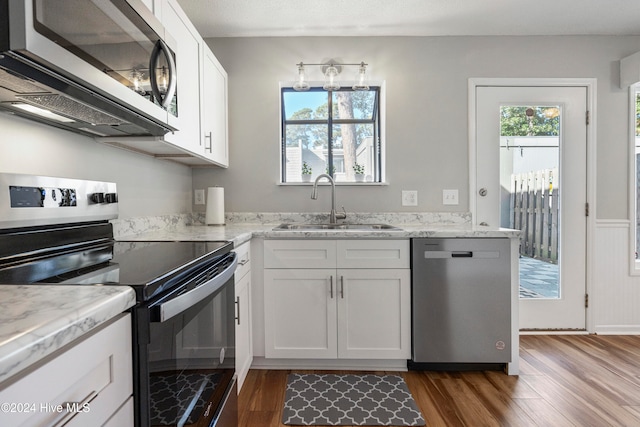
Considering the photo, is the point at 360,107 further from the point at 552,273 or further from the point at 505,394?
the point at 505,394

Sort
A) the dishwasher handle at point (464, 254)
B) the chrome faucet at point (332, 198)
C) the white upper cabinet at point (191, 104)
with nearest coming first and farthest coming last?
the white upper cabinet at point (191, 104) → the dishwasher handle at point (464, 254) → the chrome faucet at point (332, 198)

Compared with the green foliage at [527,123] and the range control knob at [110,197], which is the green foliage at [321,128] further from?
the range control knob at [110,197]

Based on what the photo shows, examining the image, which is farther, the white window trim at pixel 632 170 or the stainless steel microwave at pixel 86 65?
the white window trim at pixel 632 170

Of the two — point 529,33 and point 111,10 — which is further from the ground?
point 529,33

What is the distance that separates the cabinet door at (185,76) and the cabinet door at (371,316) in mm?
1131

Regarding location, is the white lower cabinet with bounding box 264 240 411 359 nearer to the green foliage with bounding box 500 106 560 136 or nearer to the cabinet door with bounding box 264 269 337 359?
the cabinet door with bounding box 264 269 337 359

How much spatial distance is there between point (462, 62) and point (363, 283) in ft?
6.14

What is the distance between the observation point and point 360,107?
8.95ft

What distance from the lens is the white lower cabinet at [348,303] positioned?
2010 millimetres

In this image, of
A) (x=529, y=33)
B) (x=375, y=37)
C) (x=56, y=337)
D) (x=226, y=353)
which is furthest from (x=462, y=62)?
(x=56, y=337)

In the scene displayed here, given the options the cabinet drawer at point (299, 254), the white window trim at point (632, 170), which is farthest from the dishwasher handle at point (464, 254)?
the white window trim at point (632, 170)

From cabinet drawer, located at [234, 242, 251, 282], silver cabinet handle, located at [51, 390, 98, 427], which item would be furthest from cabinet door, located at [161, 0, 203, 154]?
silver cabinet handle, located at [51, 390, 98, 427]

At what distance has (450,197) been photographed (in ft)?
8.58

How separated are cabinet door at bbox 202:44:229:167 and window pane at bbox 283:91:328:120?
0.50 m
